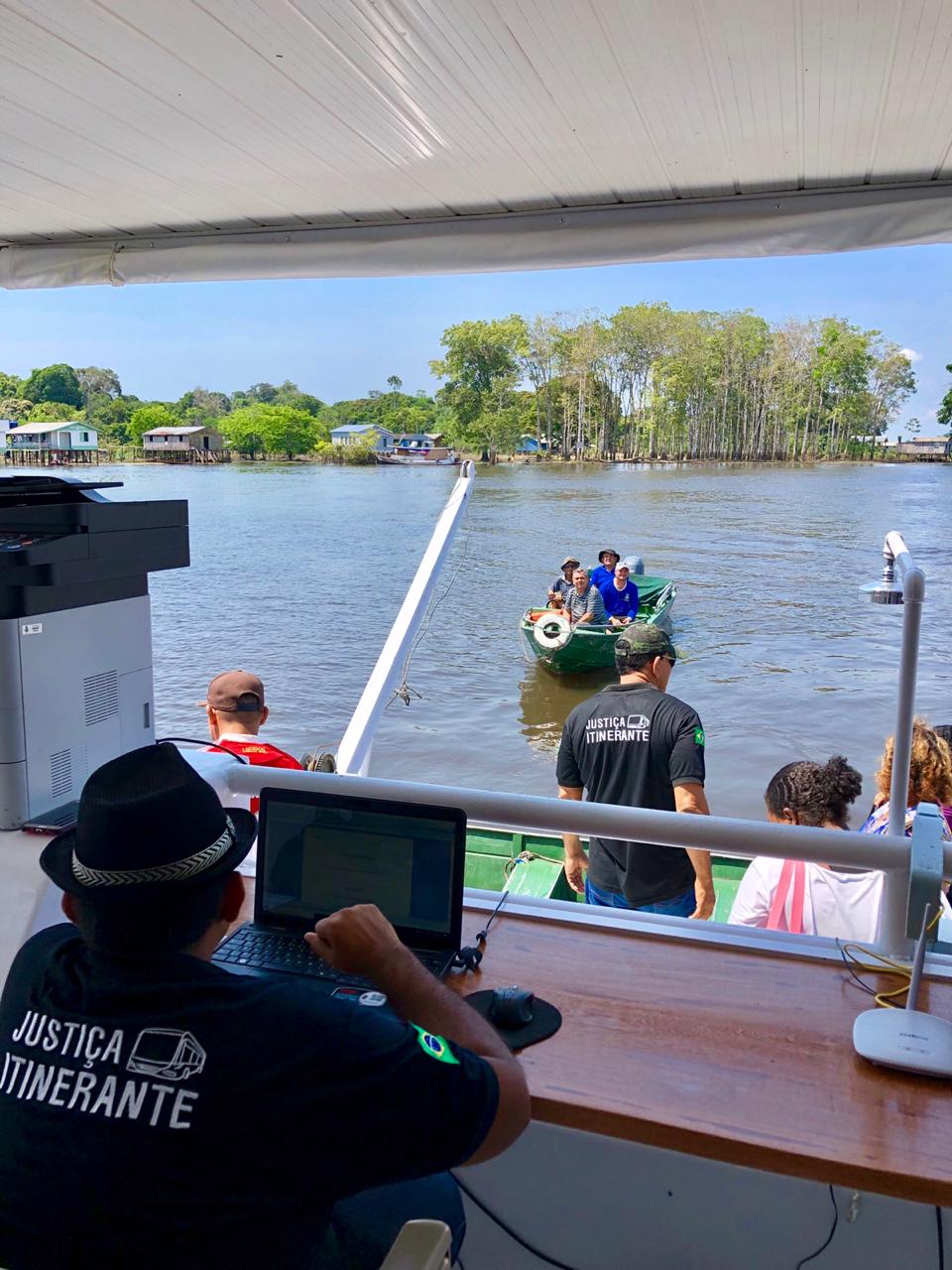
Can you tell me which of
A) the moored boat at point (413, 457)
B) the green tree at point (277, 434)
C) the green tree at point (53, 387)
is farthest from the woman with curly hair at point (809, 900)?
the moored boat at point (413, 457)

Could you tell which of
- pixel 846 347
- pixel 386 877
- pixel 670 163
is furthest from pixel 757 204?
pixel 846 347

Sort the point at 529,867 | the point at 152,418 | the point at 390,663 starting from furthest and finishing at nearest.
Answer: the point at 152,418 → the point at 529,867 → the point at 390,663

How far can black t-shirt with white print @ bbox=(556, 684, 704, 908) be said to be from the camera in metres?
2.81

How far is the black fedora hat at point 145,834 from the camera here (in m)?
0.86

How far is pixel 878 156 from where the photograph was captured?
2164 millimetres

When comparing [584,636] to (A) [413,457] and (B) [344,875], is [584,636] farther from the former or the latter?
(A) [413,457]

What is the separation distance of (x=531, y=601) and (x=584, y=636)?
464 inches

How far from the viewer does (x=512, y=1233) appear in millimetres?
1640

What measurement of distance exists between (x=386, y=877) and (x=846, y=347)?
3159cm

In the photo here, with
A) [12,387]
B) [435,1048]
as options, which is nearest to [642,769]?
[435,1048]

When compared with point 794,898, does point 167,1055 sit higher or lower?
higher

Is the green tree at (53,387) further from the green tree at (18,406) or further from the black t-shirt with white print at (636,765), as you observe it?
the black t-shirt with white print at (636,765)

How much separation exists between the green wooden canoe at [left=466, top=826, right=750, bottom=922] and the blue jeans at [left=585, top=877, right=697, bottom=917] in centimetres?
33

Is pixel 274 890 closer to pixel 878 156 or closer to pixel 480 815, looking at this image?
pixel 480 815
